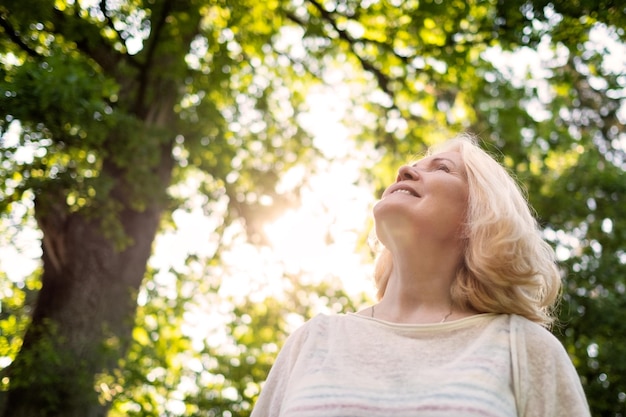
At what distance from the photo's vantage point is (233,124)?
8.37 m

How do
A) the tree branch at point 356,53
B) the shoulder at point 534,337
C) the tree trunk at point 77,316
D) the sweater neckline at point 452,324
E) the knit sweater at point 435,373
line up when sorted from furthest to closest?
the tree branch at point 356,53
the tree trunk at point 77,316
the sweater neckline at point 452,324
the shoulder at point 534,337
the knit sweater at point 435,373

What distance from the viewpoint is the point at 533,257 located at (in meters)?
2.35

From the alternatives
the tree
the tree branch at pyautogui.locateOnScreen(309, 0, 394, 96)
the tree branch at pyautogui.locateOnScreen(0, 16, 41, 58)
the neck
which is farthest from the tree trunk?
the neck

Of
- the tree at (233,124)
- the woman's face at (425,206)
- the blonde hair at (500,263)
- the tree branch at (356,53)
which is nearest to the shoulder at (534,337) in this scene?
the blonde hair at (500,263)

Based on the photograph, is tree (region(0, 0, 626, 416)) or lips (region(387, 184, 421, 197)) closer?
lips (region(387, 184, 421, 197))

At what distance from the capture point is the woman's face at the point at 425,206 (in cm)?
239

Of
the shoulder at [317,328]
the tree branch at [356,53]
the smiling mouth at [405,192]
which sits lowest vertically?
the shoulder at [317,328]

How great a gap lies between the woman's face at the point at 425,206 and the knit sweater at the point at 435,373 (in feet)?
1.12

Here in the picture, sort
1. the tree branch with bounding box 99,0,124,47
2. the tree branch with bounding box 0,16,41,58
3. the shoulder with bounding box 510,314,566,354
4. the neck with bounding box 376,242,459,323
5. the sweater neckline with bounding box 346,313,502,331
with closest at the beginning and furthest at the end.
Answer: the shoulder with bounding box 510,314,566,354 → the sweater neckline with bounding box 346,313,502,331 → the neck with bounding box 376,242,459,323 → the tree branch with bounding box 0,16,41,58 → the tree branch with bounding box 99,0,124,47

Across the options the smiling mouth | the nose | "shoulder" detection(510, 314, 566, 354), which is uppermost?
the nose

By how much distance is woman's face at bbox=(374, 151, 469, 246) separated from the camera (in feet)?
7.84

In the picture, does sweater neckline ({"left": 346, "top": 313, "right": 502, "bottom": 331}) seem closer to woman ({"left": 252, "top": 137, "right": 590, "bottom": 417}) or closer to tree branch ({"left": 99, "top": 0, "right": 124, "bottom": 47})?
woman ({"left": 252, "top": 137, "right": 590, "bottom": 417})

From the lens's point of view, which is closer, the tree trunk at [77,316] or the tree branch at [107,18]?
the tree branch at [107,18]

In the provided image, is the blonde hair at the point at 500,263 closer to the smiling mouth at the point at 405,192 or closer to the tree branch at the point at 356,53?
the smiling mouth at the point at 405,192
